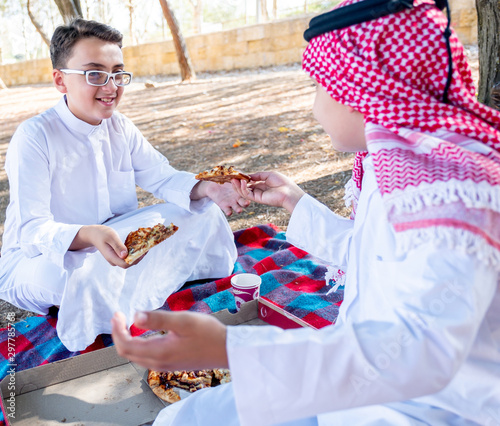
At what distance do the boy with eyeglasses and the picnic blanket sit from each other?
0.13m

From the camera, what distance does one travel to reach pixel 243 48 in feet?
63.5

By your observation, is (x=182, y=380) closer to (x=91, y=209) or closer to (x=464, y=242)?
(x=91, y=209)

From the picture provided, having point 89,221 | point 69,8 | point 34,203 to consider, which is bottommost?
point 89,221

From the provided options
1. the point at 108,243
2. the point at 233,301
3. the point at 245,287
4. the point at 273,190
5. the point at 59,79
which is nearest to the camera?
the point at 273,190

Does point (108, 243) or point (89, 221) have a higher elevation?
point (108, 243)

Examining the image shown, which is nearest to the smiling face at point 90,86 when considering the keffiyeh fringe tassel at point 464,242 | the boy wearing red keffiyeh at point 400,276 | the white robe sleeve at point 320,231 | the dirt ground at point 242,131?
the dirt ground at point 242,131

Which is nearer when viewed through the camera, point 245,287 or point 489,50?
point 245,287

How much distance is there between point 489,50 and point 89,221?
12.8ft

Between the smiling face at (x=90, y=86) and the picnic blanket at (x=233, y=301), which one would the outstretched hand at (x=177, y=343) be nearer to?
the picnic blanket at (x=233, y=301)

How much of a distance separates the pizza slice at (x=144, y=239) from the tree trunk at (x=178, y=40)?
12.5 metres

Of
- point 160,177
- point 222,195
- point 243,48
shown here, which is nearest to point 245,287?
point 222,195

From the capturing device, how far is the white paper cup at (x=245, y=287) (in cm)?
325

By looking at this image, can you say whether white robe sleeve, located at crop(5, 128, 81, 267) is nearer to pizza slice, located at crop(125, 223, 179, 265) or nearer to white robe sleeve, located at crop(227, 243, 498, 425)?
pizza slice, located at crop(125, 223, 179, 265)

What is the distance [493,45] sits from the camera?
431 cm
